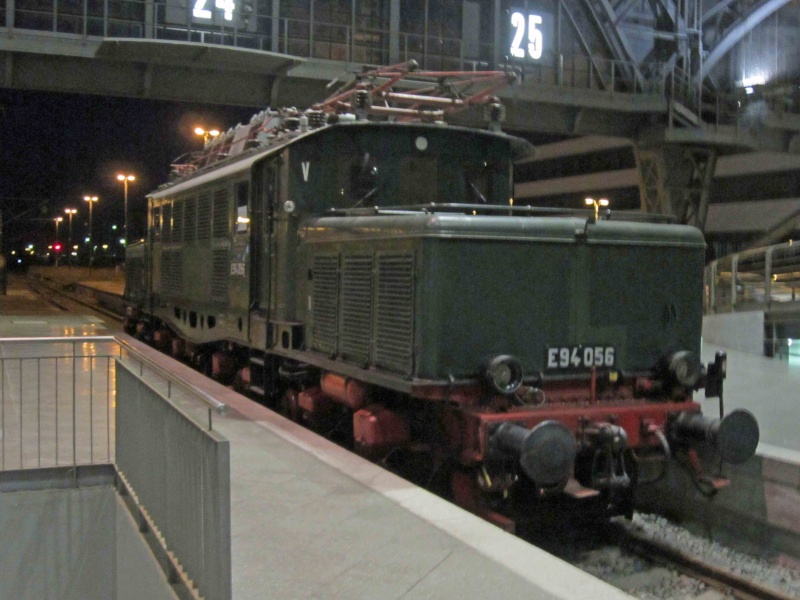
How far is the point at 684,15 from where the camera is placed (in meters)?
28.2

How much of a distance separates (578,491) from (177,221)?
8.05 m

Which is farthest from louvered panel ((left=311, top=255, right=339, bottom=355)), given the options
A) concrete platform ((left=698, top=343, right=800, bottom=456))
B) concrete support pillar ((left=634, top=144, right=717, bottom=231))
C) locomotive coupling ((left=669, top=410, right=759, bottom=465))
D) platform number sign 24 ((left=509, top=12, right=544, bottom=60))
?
concrete support pillar ((left=634, top=144, right=717, bottom=231))

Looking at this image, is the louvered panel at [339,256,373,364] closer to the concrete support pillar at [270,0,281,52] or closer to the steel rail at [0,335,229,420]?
the steel rail at [0,335,229,420]

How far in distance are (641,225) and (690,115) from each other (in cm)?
2182

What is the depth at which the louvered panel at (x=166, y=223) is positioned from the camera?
13.1 m

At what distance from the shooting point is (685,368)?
277 inches

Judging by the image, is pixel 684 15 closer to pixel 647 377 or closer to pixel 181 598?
pixel 647 377

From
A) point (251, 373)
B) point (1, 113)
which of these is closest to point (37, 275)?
point (1, 113)

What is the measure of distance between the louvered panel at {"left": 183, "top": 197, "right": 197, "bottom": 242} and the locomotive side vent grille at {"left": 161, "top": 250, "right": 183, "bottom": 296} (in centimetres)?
40

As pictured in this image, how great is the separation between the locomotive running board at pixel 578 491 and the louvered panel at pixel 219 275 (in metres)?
5.08

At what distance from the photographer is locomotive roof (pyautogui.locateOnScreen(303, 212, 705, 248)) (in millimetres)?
6266

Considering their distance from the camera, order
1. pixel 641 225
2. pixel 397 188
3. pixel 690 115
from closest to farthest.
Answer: pixel 641 225 < pixel 397 188 < pixel 690 115

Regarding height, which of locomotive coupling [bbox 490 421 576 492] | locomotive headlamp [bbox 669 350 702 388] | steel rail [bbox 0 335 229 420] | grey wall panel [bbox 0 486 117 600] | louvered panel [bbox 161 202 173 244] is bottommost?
grey wall panel [bbox 0 486 117 600]

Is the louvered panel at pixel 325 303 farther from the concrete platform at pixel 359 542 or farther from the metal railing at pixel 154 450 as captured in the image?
the metal railing at pixel 154 450
